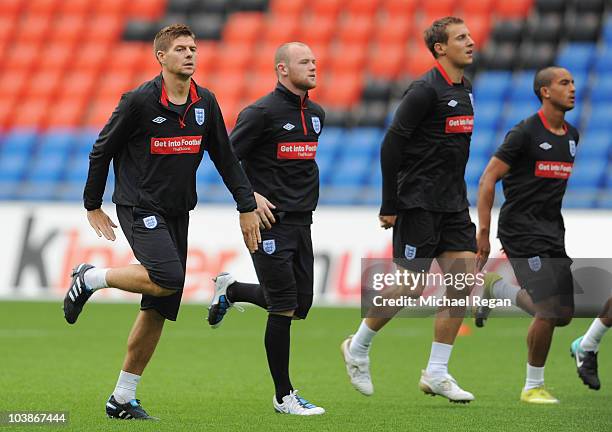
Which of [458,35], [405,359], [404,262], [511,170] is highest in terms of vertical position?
[458,35]

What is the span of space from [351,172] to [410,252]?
10575 mm

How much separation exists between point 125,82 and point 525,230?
1457cm

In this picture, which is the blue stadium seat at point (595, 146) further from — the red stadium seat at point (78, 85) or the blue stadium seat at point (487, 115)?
the red stadium seat at point (78, 85)

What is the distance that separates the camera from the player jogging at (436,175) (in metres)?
7.75

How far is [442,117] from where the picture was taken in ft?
25.5

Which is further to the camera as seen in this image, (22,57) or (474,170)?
(22,57)

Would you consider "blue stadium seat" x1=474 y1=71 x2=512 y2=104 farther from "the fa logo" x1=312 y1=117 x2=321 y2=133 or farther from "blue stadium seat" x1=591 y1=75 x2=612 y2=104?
"the fa logo" x1=312 y1=117 x2=321 y2=133

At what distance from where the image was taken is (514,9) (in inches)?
797

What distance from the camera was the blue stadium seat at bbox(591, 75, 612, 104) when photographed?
60.2ft

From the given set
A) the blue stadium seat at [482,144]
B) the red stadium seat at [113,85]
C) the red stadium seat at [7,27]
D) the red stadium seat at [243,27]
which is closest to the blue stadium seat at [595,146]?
the blue stadium seat at [482,144]

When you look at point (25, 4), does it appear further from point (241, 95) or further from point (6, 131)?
point (241, 95)

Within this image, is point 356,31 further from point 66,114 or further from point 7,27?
point 7,27

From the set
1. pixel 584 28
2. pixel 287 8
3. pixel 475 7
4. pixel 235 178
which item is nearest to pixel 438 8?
pixel 475 7

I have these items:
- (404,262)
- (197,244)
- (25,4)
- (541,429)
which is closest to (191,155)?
(404,262)
